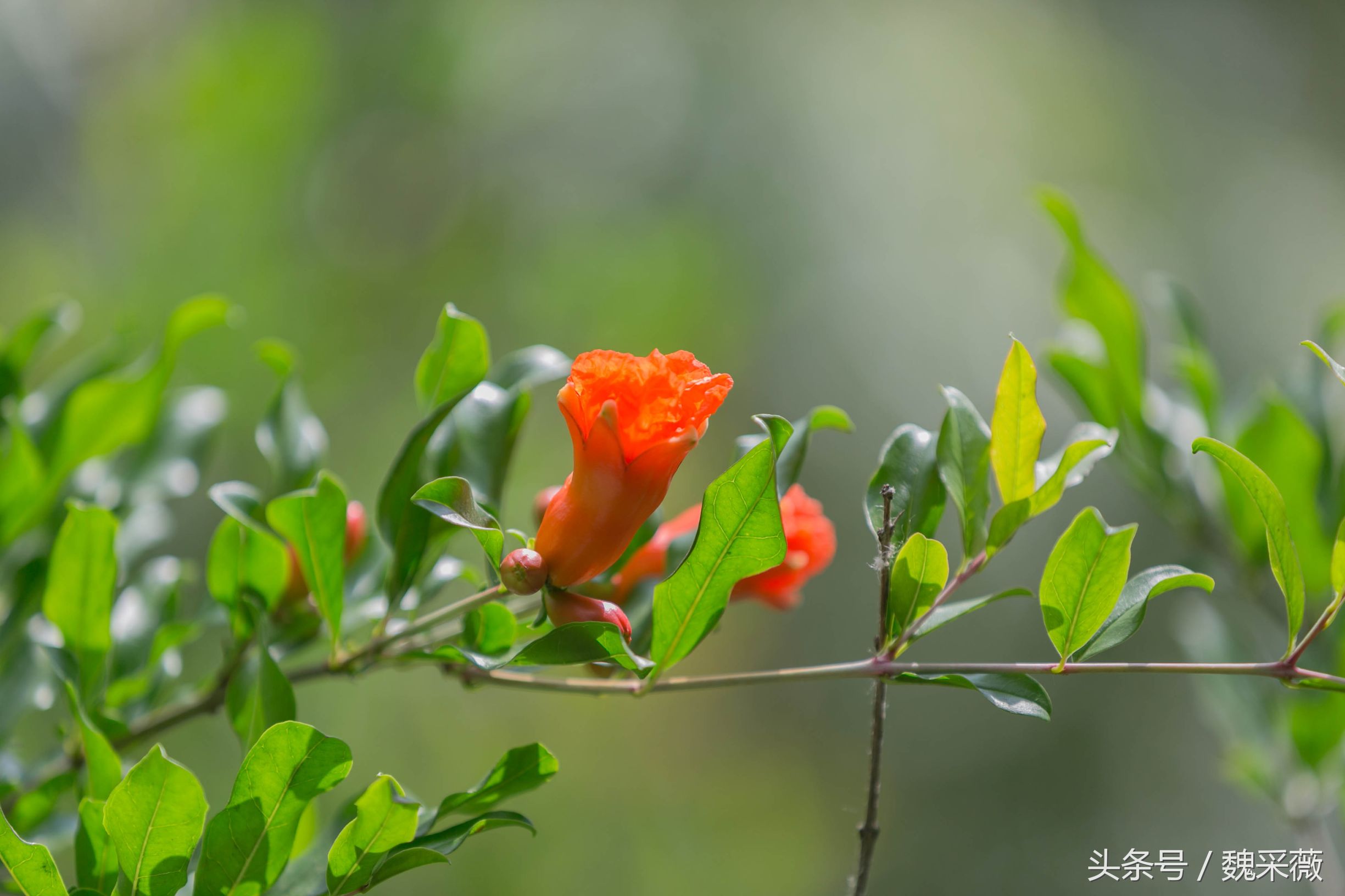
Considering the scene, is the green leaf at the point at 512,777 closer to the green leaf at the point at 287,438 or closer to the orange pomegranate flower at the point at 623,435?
the orange pomegranate flower at the point at 623,435

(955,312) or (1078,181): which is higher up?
(1078,181)

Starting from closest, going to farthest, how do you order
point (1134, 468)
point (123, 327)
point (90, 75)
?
point (123, 327) → point (1134, 468) → point (90, 75)

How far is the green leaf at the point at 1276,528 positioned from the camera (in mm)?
387

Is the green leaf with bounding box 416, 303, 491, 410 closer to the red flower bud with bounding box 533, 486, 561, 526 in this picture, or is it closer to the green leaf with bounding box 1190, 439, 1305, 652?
the red flower bud with bounding box 533, 486, 561, 526

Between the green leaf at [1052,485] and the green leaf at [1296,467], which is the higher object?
the green leaf at [1052,485]

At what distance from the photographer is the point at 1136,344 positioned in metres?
0.68

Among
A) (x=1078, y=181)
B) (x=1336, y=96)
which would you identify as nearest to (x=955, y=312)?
(x=1078, y=181)

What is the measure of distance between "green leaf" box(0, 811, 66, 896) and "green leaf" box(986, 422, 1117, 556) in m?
0.39

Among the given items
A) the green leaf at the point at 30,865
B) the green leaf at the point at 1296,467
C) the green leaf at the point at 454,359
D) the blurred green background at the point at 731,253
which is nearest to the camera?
the green leaf at the point at 30,865

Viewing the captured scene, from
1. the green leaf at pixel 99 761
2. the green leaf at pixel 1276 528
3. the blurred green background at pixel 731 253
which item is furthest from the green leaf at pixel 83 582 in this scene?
the blurred green background at pixel 731 253

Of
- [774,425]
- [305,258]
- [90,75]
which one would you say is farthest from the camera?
[90,75]

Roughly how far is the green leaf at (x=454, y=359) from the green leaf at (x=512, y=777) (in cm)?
16

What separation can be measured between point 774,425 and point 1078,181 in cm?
258

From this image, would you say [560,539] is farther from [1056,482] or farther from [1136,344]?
[1136,344]
